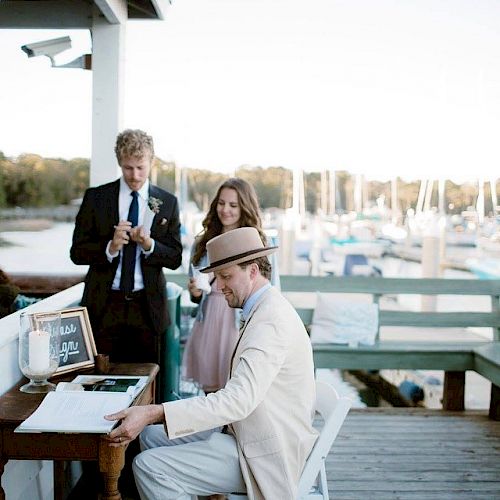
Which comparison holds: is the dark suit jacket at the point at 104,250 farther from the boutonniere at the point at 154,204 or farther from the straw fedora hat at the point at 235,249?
the straw fedora hat at the point at 235,249

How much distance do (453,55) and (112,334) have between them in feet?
72.7

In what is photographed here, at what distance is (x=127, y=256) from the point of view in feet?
9.47

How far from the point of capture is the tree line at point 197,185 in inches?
213

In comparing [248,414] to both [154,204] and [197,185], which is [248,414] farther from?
[197,185]

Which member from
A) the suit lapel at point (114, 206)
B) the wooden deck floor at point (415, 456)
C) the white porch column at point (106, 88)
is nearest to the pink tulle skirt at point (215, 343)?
the suit lapel at point (114, 206)

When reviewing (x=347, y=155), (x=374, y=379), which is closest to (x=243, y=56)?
(x=347, y=155)

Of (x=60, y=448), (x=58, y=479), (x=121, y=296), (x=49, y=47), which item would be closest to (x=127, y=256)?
(x=121, y=296)

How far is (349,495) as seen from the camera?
329 cm

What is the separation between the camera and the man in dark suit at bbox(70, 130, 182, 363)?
285 cm

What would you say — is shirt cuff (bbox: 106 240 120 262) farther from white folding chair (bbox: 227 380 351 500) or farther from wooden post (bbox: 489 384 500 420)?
wooden post (bbox: 489 384 500 420)

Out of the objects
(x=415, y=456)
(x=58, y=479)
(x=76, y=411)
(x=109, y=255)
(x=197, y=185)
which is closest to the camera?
(x=76, y=411)

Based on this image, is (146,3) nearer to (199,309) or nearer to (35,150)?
(35,150)

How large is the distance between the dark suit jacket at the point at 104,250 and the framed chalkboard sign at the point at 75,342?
1.13ft

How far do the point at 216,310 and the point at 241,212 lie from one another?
0.51m
